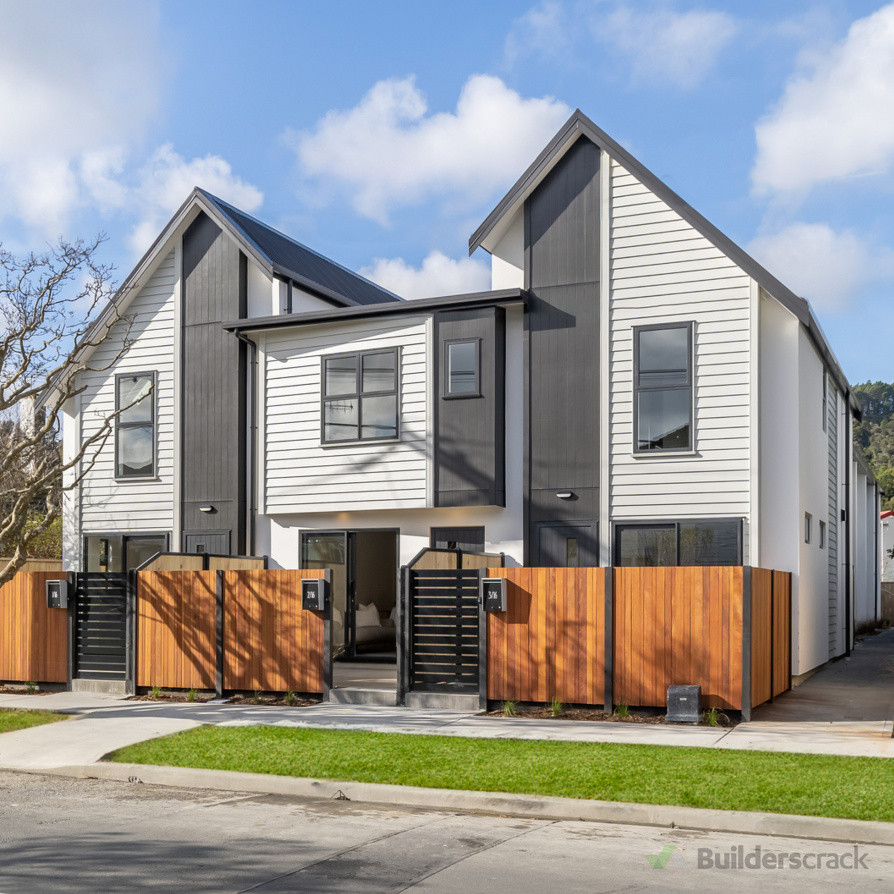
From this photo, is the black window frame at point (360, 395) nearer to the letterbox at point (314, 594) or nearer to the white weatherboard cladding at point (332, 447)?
the white weatherboard cladding at point (332, 447)

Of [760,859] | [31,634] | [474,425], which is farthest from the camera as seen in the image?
[474,425]

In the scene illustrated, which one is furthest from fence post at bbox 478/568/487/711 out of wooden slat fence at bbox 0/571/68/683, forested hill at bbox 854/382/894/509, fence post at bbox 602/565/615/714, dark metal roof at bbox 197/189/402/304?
forested hill at bbox 854/382/894/509

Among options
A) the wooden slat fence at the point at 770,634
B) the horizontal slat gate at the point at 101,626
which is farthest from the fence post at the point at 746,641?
the horizontal slat gate at the point at 101,626

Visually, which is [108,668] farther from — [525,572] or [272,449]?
[525,572]

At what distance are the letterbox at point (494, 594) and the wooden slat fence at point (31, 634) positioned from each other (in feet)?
23.1

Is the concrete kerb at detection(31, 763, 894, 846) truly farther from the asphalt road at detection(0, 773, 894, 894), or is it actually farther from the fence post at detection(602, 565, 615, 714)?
the fence post at detection(602, 565, 615, 714)

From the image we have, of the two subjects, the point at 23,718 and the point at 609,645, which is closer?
the point at 609,645

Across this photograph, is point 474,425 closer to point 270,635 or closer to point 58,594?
point 270,635

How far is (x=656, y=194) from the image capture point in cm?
1794

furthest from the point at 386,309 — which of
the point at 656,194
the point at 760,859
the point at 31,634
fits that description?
the point at 760,859

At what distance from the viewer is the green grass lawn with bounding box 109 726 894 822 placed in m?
8.92

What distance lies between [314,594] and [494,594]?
2.58 metres

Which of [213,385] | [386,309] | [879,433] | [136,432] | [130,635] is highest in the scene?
[879,433]

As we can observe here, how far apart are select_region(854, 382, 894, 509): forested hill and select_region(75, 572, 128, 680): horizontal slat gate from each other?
38342mm
